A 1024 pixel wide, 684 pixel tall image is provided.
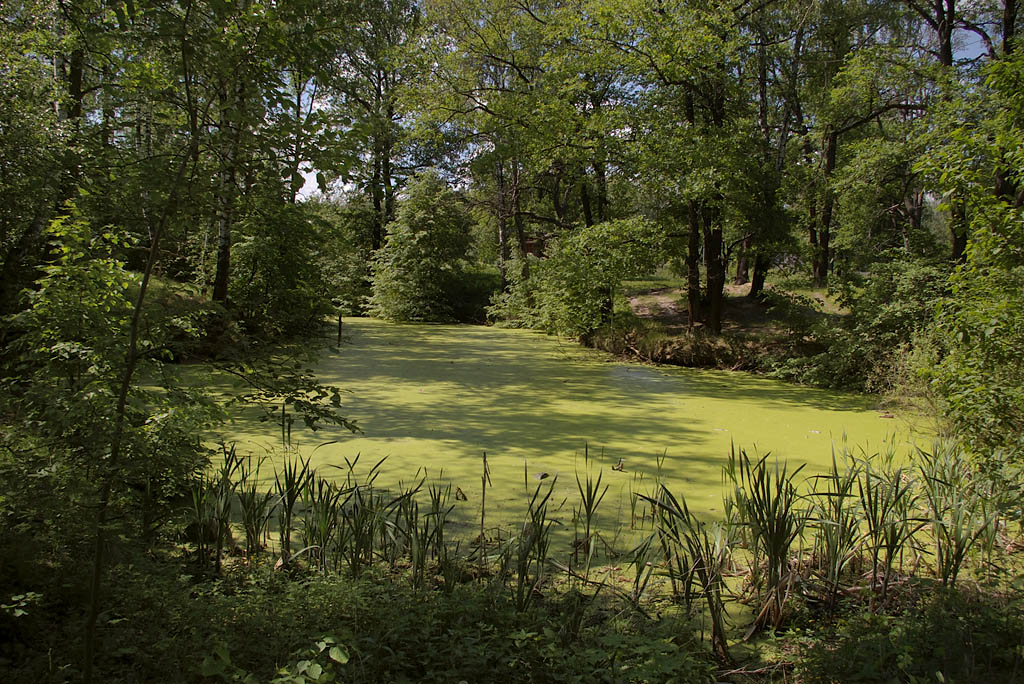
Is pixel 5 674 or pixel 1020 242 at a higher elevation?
pixel 1020 242

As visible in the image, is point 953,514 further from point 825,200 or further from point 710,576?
point 825,200

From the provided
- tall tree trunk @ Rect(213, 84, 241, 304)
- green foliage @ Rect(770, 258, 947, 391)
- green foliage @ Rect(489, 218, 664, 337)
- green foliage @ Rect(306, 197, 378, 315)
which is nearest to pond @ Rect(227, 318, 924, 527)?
green foliage @ Rect(770, 258, 947, 391)

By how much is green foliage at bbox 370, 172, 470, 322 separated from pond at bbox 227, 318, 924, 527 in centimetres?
660

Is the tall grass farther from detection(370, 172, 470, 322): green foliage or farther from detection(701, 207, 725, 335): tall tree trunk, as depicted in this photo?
detection(370, 172, 470, 322): green foliage

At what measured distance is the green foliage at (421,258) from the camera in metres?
15.4

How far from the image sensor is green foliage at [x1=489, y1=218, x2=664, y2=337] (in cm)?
921

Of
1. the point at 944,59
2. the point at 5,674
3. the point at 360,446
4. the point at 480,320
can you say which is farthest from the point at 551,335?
the point at 5,674

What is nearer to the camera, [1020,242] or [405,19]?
[1020,242]

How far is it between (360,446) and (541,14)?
9.51m

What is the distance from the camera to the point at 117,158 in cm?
192

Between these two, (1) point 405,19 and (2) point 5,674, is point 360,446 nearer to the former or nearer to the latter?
(2) point 5,674

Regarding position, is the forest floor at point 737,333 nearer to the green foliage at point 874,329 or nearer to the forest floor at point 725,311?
the forest floor at point 725,311

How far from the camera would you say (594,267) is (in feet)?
30.6

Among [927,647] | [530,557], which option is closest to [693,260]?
[530,557]
